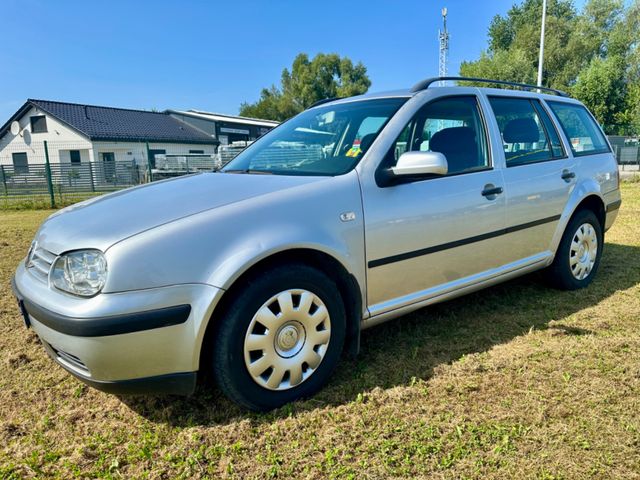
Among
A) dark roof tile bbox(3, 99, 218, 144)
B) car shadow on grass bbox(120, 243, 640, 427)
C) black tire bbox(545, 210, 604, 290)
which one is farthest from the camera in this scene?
dark roof tile bbox(3, 99, 218, 144)

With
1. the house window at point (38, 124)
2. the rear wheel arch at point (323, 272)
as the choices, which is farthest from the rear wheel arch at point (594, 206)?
the house window at point (38, 124)

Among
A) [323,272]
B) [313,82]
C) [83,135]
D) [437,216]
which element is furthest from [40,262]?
[313,82]

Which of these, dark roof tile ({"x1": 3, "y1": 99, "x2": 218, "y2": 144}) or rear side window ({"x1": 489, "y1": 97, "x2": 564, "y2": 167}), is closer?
rear side window ({"x1": 489, "y1": 97, "x2": 564, "y2": 167})

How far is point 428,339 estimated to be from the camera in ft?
10.5

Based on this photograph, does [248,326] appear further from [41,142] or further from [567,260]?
[41,142]

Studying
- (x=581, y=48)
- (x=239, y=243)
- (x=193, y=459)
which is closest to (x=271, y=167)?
(x=239, y=243)

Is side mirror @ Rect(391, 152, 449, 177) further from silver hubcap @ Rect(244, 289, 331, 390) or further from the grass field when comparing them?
the grass field

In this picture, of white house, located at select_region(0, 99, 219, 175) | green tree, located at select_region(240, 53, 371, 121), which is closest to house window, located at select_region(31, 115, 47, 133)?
white house, located at select_region(0, 99, 219, 175)

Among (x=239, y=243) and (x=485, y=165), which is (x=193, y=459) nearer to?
(x=239, y=243)

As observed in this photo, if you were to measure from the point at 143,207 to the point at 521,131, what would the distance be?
283 cm

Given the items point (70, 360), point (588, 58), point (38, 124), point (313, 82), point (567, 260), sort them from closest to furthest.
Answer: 1. point (70, 360)
2. point (567, 260)
3. point (38, 124)
4. point (588, 58)
5. point (313, 82)

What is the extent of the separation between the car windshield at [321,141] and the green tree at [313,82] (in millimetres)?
55241

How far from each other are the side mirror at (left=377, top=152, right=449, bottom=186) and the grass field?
113 cm

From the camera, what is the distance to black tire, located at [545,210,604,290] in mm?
3938
